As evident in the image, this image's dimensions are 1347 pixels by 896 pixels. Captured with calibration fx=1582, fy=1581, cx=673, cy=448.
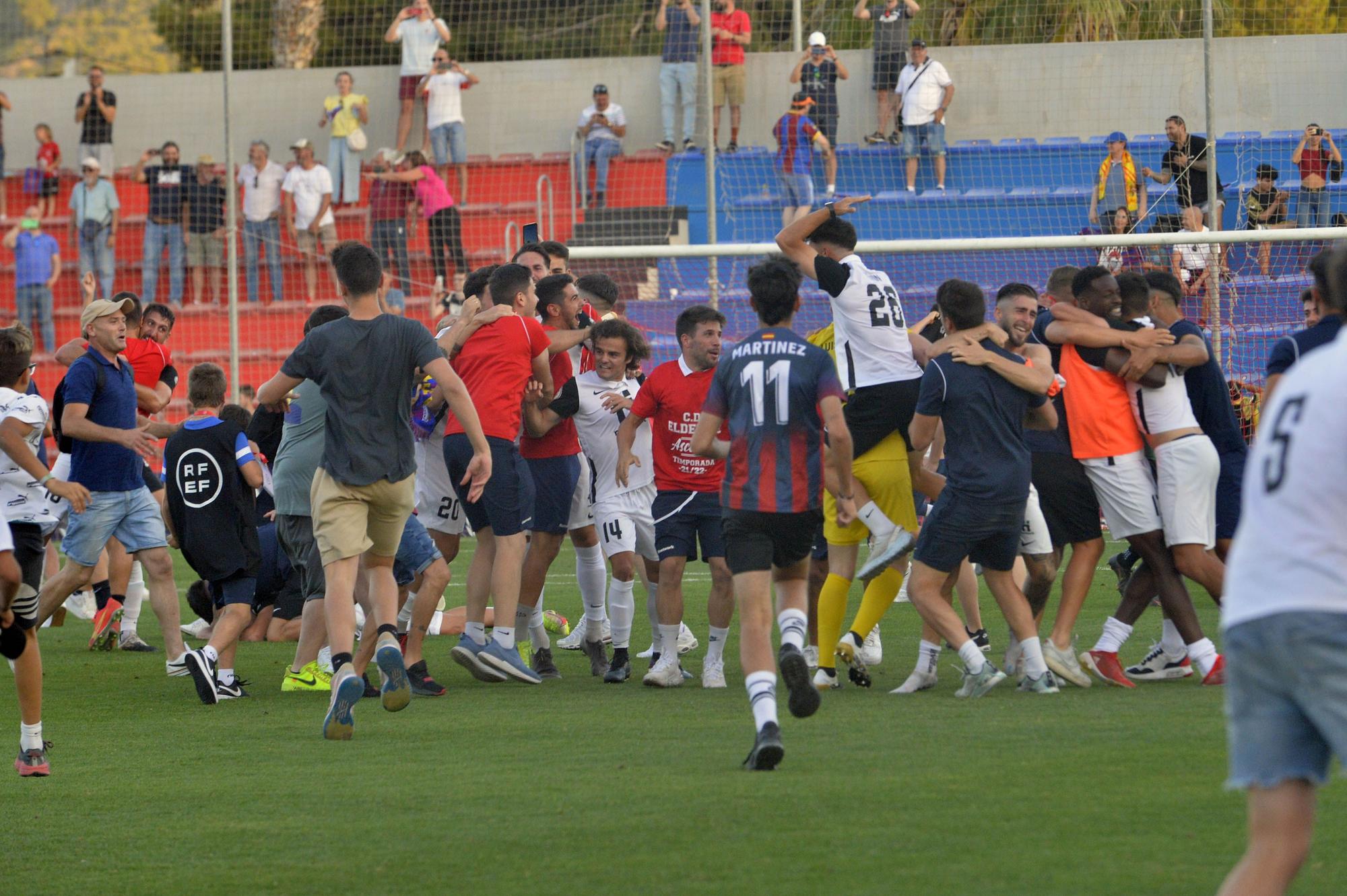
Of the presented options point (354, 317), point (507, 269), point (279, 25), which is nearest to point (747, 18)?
point (279, 25)

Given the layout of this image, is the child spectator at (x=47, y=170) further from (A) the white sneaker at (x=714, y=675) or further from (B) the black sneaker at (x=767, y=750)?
(B) the black sneaker at (x=767, y=750)

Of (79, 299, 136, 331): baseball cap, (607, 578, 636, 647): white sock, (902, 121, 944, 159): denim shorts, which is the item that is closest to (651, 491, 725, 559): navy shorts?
(607, 578, 636, 647): white sock

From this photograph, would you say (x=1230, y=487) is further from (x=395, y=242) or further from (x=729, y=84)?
(x=395, y=242)

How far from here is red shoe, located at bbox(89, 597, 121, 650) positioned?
34.0 feet

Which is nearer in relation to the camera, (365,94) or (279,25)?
(365,94)

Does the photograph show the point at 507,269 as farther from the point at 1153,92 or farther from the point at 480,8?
the point at 480,8

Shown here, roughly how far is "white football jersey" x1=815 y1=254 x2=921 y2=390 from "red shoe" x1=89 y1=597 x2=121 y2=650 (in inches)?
208

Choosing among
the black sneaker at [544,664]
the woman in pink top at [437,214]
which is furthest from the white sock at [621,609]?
the woman in pink top at [437,214]

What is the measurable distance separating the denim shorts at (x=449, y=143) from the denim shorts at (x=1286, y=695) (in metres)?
18.6

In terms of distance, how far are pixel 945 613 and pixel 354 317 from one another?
2.94 metres

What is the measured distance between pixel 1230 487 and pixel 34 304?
17087mm

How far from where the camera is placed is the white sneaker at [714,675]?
7934 millimetres

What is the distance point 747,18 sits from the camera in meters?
19.7

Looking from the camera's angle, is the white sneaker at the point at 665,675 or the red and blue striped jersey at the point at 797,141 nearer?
the white sneaker at the point at 665,675
